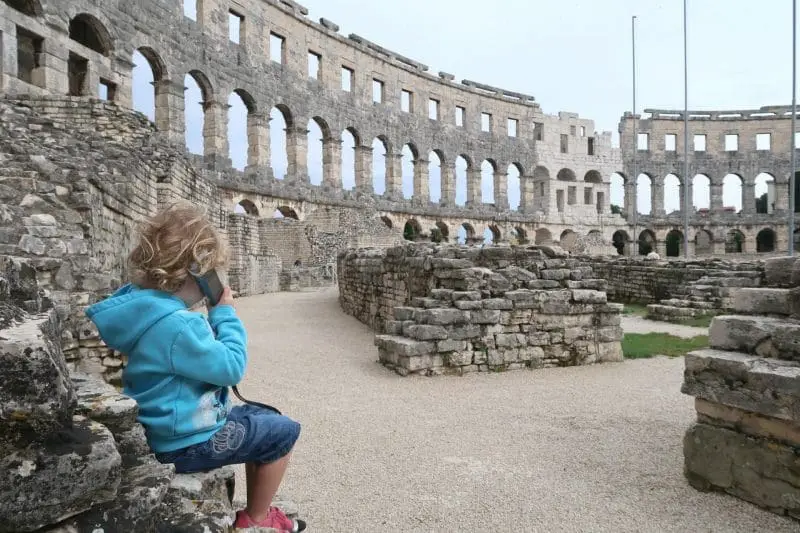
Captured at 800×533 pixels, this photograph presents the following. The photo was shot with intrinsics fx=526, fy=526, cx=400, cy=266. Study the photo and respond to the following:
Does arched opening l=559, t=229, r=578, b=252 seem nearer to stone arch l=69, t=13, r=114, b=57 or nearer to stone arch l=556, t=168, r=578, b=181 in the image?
stone arch l=556, t=168, r=578, b=181

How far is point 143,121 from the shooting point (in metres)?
13.1

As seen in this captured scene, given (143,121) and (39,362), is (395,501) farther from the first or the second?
(143,121)

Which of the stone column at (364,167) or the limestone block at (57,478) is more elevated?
the stone column at (364,167)

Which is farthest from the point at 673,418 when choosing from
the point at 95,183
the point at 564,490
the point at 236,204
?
the point at 236,204

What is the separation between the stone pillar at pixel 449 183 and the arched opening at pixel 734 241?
2553 centimetres

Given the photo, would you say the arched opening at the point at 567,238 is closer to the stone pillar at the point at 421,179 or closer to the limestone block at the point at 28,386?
the stone pillar at the point at 421,179

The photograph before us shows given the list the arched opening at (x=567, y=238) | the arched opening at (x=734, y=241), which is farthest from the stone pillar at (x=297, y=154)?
the arched opening at (x=734, y=241)

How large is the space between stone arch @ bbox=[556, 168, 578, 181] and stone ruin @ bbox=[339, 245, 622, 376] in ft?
131

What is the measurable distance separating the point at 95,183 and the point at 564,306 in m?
6.43

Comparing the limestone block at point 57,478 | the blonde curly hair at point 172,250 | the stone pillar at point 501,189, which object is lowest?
the limestone block at point 57,478

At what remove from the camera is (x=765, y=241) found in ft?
151

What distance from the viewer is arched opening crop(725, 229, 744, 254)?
4609 centimetres

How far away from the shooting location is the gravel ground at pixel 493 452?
9.89 ft

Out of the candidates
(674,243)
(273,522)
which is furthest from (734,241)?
(273,522)
